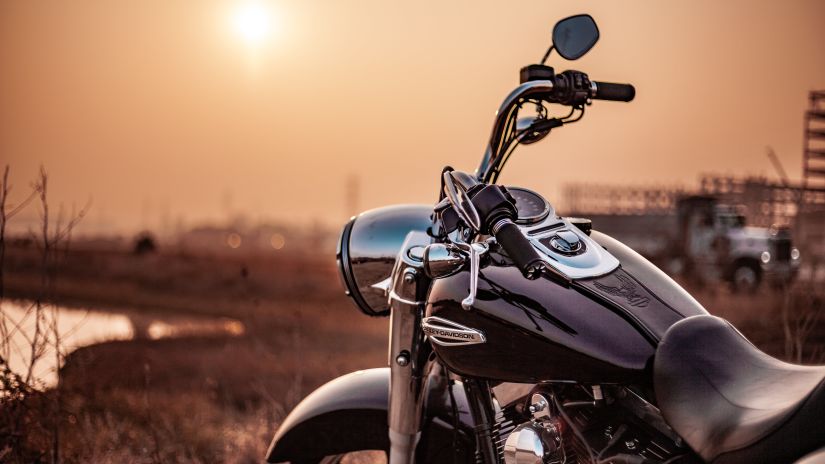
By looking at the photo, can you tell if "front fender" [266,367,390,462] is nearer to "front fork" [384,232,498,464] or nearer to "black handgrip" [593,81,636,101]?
"front fork" [384,232,498,464]

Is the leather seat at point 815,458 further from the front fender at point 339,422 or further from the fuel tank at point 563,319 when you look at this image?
the front fender at point 339,422

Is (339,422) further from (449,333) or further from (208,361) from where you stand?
(208,361)

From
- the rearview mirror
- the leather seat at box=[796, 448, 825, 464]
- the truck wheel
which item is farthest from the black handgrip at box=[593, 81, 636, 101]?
the truck wheel

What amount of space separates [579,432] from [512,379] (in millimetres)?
207

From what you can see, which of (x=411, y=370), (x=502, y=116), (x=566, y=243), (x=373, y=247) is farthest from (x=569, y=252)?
(x=373, y=247)

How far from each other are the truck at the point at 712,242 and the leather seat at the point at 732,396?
19.3 m

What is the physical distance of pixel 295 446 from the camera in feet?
9.27

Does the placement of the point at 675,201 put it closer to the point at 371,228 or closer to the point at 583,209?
the point at 583,209

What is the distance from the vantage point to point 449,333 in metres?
2.19

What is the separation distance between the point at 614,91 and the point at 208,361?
515 inches

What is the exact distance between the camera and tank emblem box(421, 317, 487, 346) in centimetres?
214

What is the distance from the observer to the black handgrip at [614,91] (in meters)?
2.51

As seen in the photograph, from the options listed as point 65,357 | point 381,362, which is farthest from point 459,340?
point 381,362

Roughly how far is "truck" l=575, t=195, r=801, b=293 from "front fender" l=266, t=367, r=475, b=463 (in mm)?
18568
